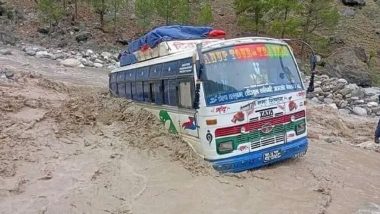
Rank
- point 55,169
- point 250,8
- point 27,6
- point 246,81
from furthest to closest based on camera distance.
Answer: point 27,6
point 250,8
point 55,169
point 246,81

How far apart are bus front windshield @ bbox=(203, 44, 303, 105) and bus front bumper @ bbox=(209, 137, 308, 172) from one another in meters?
1.02

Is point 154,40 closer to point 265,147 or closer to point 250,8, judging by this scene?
point 265,147

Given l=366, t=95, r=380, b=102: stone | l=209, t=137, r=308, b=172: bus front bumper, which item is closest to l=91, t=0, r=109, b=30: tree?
l=366, t=95, r=380, b=102: stone

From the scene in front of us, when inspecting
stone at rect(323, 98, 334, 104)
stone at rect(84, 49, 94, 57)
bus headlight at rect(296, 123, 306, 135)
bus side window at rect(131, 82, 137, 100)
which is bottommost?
stone at rect(323, 98, 334, 104)

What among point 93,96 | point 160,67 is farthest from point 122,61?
point 160,67

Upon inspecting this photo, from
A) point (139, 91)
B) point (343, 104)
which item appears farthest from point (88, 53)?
point (139, 91)

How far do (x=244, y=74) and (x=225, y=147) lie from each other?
1.36 m

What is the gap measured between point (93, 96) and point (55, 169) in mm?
7873

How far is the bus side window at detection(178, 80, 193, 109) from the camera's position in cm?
876

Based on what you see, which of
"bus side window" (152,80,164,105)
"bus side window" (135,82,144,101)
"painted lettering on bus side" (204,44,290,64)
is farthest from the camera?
"bus side window" (135,82,144,101)

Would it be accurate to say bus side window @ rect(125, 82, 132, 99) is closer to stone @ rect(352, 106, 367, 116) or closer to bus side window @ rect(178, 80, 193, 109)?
bus side window @ rect(178, 80, 193, 109)

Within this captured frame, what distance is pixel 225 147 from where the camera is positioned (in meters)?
8.47

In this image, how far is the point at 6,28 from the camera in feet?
103

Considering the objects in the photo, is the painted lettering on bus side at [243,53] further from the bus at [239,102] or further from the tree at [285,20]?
the tree at [285,20]
